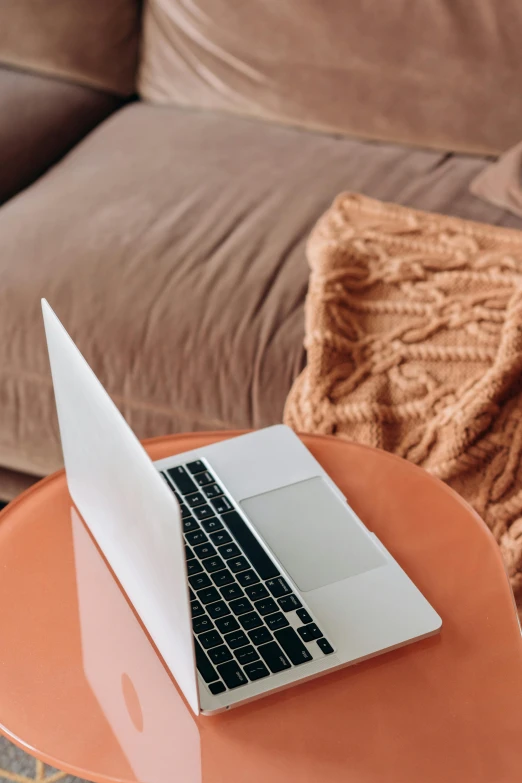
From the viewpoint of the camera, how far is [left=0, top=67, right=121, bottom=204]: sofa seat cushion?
161 cm

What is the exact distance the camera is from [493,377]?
3.45ft

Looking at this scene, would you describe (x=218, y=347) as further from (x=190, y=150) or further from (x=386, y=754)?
(x=386, y=754)

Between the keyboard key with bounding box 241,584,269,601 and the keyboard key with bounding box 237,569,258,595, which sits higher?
the keyboard key with bounding box 241,584,269,601

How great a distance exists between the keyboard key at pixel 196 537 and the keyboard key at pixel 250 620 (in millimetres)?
95

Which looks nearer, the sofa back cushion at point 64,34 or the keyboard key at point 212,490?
the keyboard key at point 212,490

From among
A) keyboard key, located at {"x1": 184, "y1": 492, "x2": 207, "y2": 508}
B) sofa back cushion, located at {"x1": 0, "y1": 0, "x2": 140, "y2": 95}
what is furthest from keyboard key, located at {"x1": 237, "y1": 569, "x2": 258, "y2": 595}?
sofa back cushion, located at {"x1": 0, "y1": 0, "x2": 140, "y2": 95}

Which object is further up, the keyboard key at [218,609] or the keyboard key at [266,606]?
the keyboard key at [266,606]

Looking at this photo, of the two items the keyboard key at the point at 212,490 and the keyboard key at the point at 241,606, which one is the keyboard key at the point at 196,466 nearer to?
the keyboard key at the point at 212,490

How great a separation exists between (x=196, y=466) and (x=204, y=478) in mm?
19

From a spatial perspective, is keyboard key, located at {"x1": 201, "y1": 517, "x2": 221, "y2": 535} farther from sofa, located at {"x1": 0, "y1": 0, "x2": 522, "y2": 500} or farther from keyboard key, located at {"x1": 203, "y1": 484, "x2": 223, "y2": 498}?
sofa, located at {"x1": 0, "y1": 0, "x2": 522, "y2": 500}

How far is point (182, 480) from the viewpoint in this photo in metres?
0.87

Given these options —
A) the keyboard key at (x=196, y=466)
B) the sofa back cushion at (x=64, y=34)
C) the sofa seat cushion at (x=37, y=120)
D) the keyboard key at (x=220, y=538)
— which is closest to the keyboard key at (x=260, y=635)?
the keyboard key at (x=220, y=538)

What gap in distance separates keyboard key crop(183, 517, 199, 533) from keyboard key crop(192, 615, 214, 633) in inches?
4.2

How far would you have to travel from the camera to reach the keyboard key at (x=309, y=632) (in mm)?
705
